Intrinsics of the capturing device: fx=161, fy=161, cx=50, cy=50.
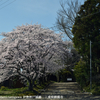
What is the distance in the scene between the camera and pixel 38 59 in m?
16.5

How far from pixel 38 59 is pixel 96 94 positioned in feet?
21.9

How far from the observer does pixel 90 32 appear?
1842cm

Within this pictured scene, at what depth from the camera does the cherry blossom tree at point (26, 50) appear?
52.2 ft

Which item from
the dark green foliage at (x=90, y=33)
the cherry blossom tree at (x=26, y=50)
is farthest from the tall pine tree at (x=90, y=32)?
the cherry blossom tree at (x=26, y=50)

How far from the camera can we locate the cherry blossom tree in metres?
15.9

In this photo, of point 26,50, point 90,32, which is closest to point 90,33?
point 90,32

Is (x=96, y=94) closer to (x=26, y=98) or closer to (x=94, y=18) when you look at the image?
(x=26, y=98)

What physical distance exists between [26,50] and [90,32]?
762 centimetres

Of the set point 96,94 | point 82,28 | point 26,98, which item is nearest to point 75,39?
point 82,28

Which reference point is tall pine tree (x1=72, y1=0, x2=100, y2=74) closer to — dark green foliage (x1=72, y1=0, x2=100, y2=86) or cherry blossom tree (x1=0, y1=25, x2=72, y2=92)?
dark green foliage (x1=72, y1=0, x2=100, y2=86)

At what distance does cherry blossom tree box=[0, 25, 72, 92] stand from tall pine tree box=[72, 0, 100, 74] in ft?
8.63

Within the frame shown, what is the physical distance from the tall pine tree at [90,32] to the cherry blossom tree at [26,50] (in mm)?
2632

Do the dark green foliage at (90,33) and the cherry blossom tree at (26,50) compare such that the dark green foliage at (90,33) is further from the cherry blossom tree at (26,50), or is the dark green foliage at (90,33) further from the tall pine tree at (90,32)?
the cherry blossom tree at (26,50)

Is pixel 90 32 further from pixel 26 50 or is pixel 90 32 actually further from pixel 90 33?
pixel 26 50
